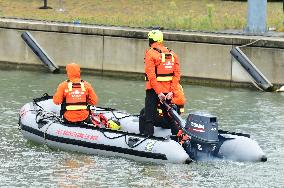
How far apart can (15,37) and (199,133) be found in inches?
585

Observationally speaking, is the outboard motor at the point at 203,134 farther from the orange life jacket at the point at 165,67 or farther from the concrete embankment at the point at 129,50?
the concrete embankment at the point at 129,50

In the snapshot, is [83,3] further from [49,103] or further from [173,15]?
[49,103]

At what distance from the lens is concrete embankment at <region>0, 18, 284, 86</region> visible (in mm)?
31109

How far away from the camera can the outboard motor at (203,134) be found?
20.8m

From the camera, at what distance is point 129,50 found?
108ft

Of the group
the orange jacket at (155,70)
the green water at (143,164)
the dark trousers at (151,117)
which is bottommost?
the green water at (143,164)

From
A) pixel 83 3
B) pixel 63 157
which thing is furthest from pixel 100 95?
pixel 83 3

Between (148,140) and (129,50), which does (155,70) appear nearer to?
(148,140)

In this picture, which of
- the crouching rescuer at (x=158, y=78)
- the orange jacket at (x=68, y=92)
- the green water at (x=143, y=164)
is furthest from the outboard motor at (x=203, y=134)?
the orange jacket at (x=68, y=92)

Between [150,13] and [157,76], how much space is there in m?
18.1

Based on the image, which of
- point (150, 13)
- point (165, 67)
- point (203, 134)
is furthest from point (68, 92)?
point (150, 13)

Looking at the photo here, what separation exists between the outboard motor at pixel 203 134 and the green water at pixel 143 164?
216mm

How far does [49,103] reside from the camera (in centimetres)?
2406

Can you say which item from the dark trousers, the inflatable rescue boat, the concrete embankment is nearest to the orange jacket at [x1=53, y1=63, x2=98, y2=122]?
the inflatable rescue boat
